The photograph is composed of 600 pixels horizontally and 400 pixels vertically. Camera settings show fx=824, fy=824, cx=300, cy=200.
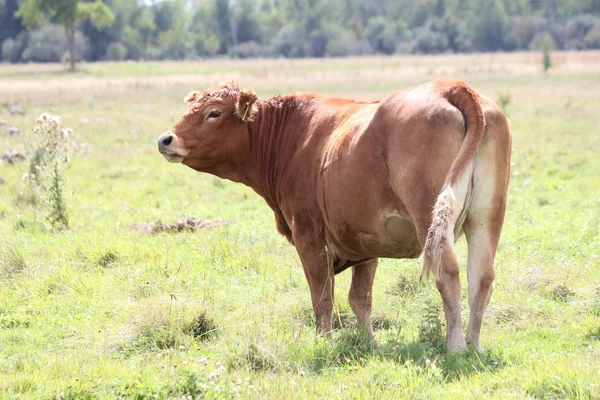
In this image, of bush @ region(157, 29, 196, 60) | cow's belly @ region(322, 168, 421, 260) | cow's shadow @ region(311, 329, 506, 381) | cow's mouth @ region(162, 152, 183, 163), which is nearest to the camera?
cow's shadow @ region(311, 329, 506, 381)

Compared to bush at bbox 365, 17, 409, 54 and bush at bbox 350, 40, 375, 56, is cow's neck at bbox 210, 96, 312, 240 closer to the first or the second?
bush at bbox 350, 40, 375, 56

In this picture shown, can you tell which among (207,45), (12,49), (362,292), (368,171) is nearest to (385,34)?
(207,45)

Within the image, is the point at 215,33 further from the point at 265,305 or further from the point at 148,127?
the point at 265,305

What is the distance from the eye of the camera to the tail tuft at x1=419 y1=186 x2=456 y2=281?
17.0 ft

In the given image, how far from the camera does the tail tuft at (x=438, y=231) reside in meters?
5.17

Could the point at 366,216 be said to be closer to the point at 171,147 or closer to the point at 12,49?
the point at 171,147

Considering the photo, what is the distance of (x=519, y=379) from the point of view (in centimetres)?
512

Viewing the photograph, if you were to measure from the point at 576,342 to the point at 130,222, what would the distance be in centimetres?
672

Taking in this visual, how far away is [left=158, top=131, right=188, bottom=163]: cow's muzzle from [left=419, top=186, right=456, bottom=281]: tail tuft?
8.76ft

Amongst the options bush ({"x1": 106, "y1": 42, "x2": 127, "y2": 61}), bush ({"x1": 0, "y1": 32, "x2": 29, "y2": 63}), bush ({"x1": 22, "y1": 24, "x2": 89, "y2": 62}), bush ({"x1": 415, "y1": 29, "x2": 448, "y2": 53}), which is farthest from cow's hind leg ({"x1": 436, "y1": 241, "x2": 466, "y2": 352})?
bush ({"x1": 415, "y1": 29, "x2": 448, "y2": 53})

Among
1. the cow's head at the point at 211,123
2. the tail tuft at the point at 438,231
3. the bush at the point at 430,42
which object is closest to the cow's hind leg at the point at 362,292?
the tail tuft at the point at 438,231

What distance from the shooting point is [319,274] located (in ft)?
22.0

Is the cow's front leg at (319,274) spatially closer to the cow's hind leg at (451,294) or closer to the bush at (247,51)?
the cow's hind leg at (451,294)

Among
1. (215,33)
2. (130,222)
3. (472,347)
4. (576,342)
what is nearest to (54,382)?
(472,347)
